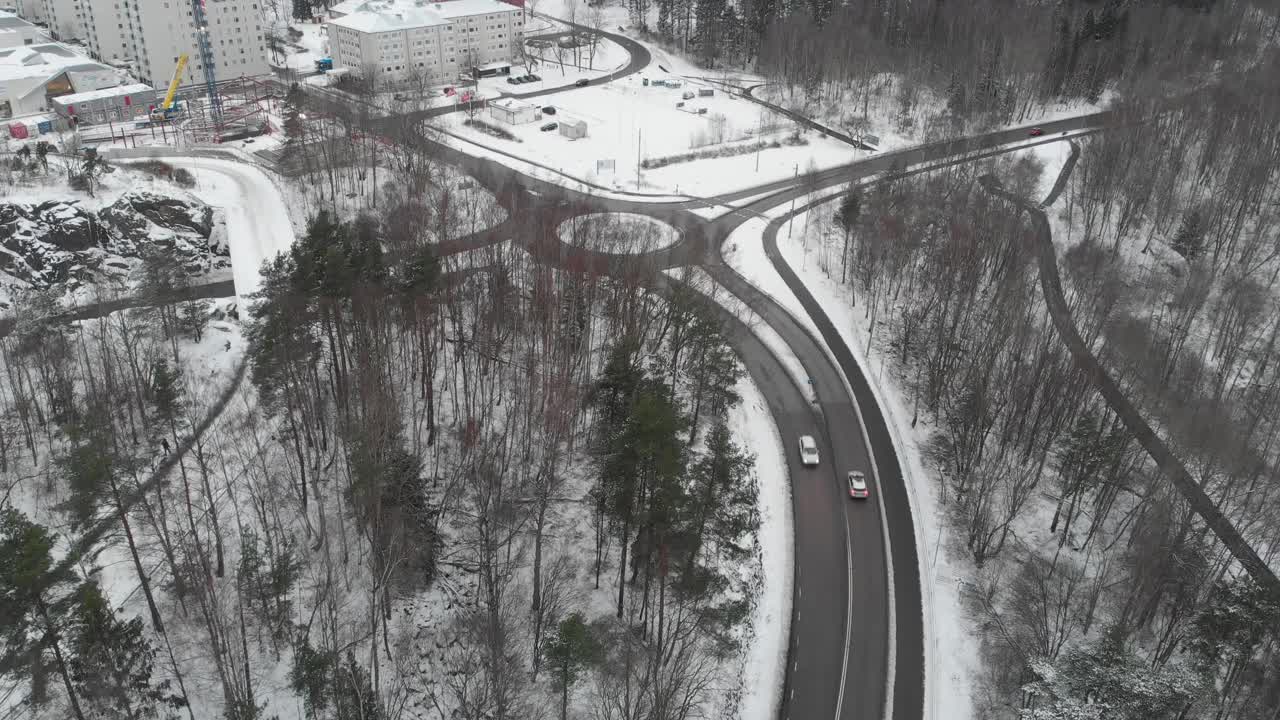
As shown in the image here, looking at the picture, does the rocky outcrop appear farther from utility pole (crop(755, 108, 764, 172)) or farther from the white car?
utility pole (crop(755, 108, 764, 172))

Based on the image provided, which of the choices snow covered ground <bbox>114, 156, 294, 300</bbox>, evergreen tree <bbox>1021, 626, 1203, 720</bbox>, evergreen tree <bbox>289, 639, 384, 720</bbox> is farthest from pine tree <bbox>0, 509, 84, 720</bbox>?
evergreen tree <bbox>1021, 626, 1203, 720</bbox>

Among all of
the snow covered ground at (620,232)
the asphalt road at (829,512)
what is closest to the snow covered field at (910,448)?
the asphalt road at (829,512)

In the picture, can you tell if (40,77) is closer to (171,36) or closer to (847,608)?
(171,36)

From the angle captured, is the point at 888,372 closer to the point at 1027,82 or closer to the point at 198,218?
the point at 198,218

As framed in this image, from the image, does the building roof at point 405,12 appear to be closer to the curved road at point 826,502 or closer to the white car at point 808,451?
the curved road at point 826,502

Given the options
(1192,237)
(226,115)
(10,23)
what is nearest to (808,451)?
(1192,237)

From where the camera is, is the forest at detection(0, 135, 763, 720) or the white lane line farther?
the white lane line
